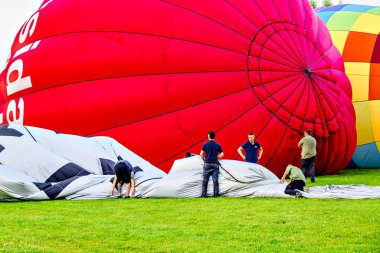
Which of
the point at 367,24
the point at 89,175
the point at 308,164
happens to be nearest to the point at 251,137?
the point at 308,164

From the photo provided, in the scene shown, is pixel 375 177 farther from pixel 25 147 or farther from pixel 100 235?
pixel 100 235

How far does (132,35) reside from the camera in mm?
13648

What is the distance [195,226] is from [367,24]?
14.3 meters

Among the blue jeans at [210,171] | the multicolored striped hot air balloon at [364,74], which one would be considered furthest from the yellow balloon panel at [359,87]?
the blue jeans at [210,171]

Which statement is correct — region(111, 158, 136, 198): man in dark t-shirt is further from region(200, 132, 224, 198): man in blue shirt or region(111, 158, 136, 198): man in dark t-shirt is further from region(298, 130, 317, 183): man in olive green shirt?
region(298, 130, 317, 183): man in olive green shirt

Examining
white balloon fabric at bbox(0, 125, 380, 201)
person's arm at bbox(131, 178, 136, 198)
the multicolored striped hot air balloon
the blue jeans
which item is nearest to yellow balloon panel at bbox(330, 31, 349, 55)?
the multicolored striped hot air balloon

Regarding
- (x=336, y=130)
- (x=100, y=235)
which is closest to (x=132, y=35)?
(x=336, y=130)

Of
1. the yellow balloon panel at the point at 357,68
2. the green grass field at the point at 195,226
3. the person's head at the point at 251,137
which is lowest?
the green grass field at the point at 195,226

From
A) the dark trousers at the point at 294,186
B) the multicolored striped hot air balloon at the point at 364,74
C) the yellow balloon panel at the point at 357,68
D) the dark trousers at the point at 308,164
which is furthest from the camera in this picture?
the yellow balloon panel at the point at 357,68

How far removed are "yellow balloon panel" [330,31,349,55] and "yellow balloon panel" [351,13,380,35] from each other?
1.06ft

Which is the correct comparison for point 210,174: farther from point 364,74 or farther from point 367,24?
point 367,24

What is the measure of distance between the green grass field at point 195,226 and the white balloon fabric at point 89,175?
0.71 m

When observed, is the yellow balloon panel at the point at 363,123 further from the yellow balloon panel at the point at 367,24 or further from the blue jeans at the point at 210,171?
the blue jeans at the point at 210,171

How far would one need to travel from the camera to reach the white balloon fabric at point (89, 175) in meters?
10.6
